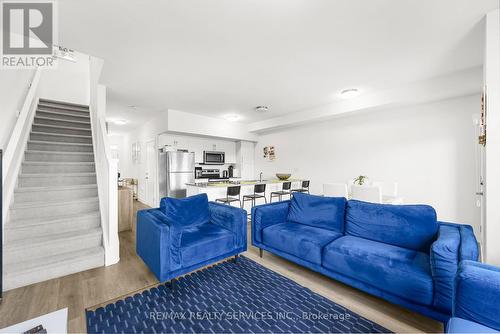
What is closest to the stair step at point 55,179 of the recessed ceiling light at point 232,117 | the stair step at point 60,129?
the stair step at point 60,129

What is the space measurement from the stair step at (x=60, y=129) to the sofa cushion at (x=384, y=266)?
4880mm

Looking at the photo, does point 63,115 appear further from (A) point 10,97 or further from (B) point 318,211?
(B) point 318,211

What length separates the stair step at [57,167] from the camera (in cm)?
336

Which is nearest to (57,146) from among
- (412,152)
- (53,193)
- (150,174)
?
(53,193)

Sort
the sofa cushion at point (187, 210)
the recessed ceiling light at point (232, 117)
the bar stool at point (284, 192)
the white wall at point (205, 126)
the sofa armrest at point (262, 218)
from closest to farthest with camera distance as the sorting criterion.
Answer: the sofa cushion at point (187, 210)
the sofa armrest at point (262, 218)
the bar stool at point (284, 192)
the white wall at point (205, 126)
the recessed ceiling light at point (232, 117)

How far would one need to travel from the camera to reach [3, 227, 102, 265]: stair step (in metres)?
2.40

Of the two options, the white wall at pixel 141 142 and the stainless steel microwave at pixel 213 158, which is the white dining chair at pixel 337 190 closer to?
the stainless steel microwave at pixel 213 158

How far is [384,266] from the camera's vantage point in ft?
6.09

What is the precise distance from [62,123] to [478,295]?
6.09 meters

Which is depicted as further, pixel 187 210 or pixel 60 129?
pixel 60 129

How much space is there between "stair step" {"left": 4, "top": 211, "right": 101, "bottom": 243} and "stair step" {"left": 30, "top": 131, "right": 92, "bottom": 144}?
174cm

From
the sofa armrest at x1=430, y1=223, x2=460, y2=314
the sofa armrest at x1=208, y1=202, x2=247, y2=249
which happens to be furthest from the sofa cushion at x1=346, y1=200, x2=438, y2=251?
the sofa armrest at x1=208, y1=202, x2=247, y2=249

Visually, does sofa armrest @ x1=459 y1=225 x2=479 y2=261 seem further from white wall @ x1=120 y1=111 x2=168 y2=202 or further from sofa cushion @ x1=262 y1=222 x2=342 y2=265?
white wall @ x1=120 y1=111 x2=168 y2=202

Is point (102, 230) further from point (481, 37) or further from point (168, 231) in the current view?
point (481, 37)
